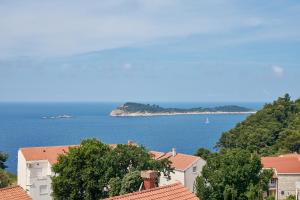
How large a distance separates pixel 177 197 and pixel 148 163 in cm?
1981

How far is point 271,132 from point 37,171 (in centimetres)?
4849

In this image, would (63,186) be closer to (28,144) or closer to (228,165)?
(228,165)

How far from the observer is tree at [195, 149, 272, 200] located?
3575 cm

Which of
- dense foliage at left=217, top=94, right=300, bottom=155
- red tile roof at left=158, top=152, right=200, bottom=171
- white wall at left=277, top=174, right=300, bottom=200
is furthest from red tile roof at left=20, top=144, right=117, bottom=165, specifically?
dense foliage at left=217, top=94, right=300, bottom=155

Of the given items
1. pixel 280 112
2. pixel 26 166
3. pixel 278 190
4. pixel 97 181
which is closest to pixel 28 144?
pixel 280 112

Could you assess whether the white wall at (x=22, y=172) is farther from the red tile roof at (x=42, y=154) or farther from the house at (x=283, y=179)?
the house at (x=283, y=179)

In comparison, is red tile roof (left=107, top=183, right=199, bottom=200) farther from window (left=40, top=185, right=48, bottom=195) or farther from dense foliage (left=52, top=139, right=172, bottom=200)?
window (left=40, top=185, right=48, bottom=195)

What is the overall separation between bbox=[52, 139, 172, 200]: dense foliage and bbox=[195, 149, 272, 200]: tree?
160 inches

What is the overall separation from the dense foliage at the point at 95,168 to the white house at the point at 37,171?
49.8 ft

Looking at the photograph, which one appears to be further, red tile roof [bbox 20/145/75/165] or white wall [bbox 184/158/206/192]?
red tile roof [bbox 20/145/75/165]

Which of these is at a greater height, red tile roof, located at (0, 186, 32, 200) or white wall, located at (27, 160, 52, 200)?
red tile roof, located at (0, 186, 32, 200)

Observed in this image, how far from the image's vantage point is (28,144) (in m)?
138

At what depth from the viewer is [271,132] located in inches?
3361

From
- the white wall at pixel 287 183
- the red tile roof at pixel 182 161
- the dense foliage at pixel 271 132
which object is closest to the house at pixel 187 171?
the red tile roof at pixel 182 161
